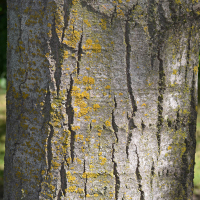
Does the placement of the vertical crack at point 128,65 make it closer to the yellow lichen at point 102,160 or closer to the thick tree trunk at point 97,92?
the thick tree trunk at point 97,92

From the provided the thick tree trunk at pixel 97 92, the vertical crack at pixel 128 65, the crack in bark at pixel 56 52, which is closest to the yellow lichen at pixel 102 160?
the thick tree trunk at pixel 97 92

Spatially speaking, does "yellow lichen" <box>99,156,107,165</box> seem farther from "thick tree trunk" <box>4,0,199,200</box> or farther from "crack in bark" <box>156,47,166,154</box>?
"crack in bark" <box>156,47,166,154</box>

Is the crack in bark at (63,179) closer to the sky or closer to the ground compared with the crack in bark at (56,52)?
closer to the ground

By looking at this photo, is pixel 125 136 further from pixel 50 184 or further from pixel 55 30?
pixel 55 30

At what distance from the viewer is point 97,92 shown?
45.3 inches

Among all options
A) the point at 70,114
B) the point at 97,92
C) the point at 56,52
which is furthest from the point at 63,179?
the point at 56,52

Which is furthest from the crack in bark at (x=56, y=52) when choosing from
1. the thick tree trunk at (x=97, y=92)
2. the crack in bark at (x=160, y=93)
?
the crack in bark at (x=160, y=93)

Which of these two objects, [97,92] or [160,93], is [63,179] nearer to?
[97,92]

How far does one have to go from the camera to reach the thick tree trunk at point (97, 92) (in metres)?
1.13

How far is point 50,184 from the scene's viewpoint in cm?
120

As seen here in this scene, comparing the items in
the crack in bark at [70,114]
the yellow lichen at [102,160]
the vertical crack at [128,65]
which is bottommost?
the yellow lichen at [102,160]

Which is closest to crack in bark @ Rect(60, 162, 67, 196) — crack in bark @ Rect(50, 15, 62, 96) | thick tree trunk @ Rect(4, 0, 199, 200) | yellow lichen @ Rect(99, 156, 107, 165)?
thick tree trunk @ Rect(4, 0, 199, 200)

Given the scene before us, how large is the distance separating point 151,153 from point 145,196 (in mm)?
206

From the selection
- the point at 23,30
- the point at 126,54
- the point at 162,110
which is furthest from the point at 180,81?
the point at 23,30
